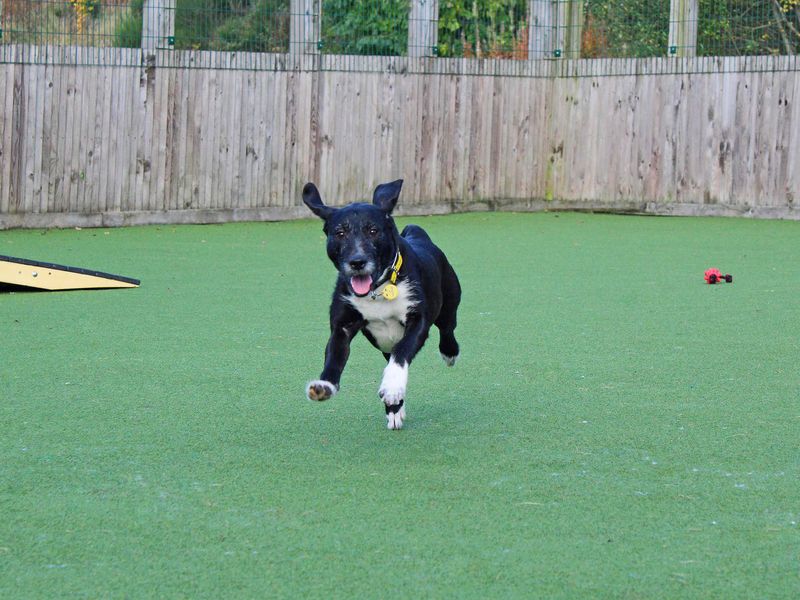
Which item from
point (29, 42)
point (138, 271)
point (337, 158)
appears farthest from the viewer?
point (337, 158)

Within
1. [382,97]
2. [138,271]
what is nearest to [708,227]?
[382,97]

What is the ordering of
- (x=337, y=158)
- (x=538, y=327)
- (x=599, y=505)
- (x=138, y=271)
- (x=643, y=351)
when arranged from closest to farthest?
(x=599, y=505) < (x=643, y=351) < (x=538, y=327) < (x=138, y=271) < (x=337, y=158)

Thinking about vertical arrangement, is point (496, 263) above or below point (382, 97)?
below

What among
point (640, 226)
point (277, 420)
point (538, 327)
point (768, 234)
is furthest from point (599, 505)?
point (640, 226)

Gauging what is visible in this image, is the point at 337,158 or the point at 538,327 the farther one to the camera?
the point at 337,158

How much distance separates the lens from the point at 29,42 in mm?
13000

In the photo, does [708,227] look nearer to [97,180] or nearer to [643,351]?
[97,180]

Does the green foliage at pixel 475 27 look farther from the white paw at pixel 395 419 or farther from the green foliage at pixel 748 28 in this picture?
the white paw at pixel 395 419

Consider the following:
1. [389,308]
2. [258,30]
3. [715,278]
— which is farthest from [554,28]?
[389,308]

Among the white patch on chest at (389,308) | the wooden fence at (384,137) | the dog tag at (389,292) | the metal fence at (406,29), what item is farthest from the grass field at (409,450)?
the metal fence at (406,29)

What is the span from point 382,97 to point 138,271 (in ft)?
18.4

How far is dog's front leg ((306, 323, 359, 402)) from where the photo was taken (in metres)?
4.86

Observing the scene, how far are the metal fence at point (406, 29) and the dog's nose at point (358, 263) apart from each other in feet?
29.6

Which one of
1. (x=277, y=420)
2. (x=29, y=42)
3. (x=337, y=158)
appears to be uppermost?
(x=29, y=42)
